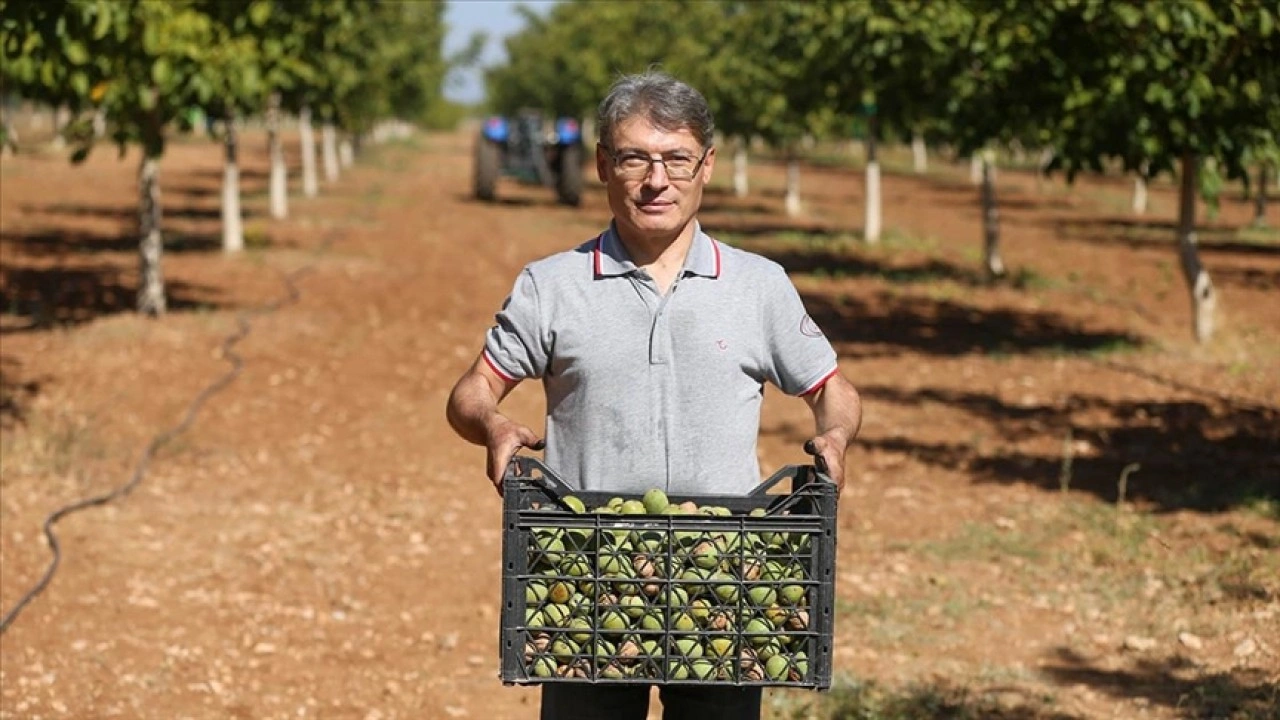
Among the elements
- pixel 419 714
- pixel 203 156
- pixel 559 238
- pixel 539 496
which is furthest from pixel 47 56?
pixel 203 156

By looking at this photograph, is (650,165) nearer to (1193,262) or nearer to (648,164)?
(648,164)

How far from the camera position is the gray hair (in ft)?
11.5

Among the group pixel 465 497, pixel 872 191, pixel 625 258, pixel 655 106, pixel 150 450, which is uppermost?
pixel 655 106

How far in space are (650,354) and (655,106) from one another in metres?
0.48

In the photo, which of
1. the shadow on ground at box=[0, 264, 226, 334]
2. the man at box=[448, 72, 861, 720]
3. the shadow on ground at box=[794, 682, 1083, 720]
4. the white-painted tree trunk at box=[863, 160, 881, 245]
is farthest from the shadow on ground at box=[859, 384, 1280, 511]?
the white-painted tree trunk at box=[863, 160, 881, 245]

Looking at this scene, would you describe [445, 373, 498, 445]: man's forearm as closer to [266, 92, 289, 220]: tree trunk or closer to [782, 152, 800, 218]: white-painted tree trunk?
[266, 92, 289, 220]: tree trunk

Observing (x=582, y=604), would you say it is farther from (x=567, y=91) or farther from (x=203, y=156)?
(x=567, y=91)

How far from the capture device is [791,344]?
3668 millimetres

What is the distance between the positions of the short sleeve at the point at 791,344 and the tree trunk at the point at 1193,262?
12384 millimetres

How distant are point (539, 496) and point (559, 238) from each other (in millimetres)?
25962

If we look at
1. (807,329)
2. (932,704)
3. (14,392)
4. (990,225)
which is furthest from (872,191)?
(807,329)

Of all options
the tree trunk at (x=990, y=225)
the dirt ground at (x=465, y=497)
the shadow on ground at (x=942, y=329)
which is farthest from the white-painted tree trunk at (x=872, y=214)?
the shadow on ground at (x=942, y=329)

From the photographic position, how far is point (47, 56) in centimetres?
1131

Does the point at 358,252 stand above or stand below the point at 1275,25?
below
